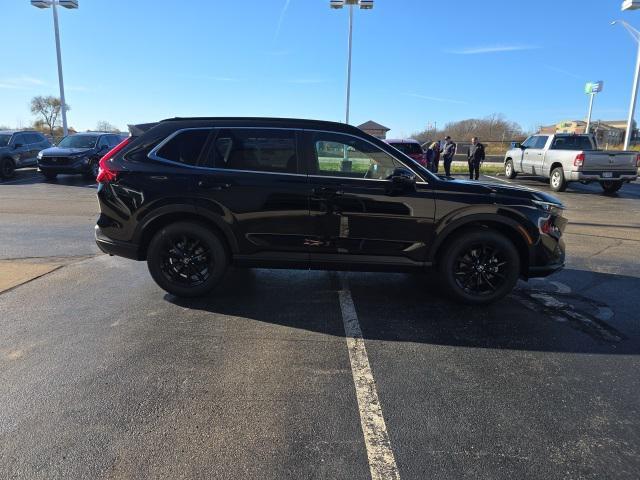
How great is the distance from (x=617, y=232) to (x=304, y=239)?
7642 mm

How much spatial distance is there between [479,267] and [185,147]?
10.8 ft

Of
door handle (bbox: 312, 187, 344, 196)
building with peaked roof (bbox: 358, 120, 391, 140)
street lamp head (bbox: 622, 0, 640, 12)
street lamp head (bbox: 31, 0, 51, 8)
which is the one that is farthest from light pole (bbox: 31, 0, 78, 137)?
street lamp head (bbox: 622, 0, 640, 12)

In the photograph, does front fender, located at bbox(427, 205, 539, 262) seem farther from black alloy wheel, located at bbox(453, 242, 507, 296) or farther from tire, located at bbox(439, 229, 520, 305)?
black alloy wheel, located at bbox(453, 242, 507, 296)

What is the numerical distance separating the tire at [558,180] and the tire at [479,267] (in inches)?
507

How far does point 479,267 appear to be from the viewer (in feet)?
15.8

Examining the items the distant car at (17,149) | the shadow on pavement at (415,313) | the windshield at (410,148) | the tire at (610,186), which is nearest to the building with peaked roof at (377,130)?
the windshield at (410,148)

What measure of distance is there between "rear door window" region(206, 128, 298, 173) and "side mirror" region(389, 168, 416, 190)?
39.1 inches

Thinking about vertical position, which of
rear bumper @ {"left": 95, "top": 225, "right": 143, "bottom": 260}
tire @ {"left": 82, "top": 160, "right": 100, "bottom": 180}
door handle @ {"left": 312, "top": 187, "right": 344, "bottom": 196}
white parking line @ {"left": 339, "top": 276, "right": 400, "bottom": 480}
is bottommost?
white parking line @ {"left": 339, "top": 276, "right": 400, "bottom": 480}

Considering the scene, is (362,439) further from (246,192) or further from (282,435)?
(246,192)

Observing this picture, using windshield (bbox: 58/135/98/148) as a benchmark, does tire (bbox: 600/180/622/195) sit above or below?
below

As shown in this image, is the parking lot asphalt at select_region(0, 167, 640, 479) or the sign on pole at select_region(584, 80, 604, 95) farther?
the sign on pole at select_region(584, 80, 604, 95)

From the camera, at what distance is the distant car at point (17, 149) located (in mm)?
17278

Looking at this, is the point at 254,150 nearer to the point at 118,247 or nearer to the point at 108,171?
the point at 108,171

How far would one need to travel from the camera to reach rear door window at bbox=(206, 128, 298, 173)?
4723 mm
